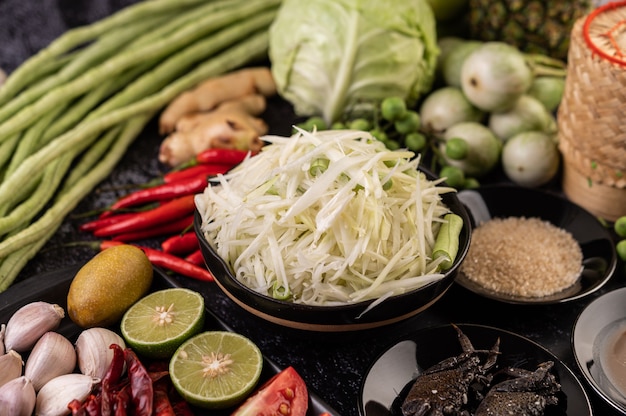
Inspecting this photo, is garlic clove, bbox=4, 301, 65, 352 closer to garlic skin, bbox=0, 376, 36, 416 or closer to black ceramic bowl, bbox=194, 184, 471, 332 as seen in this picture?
garlic skin, bbox=0, 376, 36, 416

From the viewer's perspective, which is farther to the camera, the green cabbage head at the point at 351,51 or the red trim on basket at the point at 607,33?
the green cabbage head at the point at 351,51

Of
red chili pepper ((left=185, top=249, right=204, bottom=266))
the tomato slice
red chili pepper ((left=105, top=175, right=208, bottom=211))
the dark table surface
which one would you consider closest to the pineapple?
the dark table surface

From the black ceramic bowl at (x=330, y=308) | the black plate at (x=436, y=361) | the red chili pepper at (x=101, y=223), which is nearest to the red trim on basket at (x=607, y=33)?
the black ceramic bowl at (x=330, y=308)

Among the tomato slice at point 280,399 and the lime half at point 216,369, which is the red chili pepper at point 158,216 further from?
the tomato slice at point 280,399

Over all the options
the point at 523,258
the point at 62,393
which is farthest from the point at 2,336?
the point at 523,258

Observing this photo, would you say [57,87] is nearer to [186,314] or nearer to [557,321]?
[186,314]

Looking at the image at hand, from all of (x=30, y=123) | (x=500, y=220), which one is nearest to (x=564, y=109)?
(x=500, y=220)
